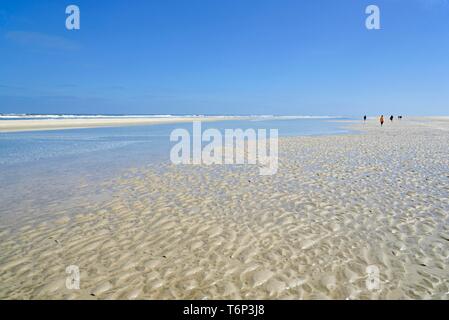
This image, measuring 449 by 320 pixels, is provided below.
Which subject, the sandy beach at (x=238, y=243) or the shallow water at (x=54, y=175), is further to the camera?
the shallow water at (x=54, y=175)

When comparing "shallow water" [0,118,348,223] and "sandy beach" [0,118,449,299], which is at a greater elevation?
"shallow water" [0,118,348,223]

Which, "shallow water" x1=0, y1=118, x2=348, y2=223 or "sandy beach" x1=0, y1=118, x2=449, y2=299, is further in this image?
"shallow water" x1=0, y1=118, x2=348, y2=223

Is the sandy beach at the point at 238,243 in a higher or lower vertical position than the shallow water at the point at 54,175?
lower

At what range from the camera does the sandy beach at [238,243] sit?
13.7ft

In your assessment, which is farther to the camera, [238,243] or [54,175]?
[54,175]

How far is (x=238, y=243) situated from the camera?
18.4 feet

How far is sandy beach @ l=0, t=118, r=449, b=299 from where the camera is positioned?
164 inches

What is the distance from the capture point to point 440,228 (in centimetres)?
615

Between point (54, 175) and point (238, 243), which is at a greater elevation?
point (54, 175)
